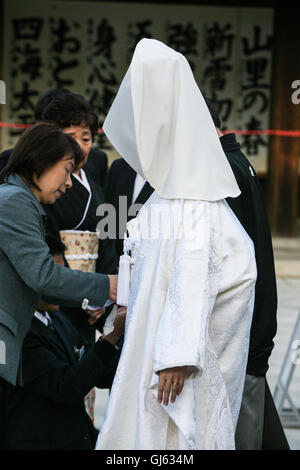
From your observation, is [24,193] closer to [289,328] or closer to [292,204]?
[289,328]

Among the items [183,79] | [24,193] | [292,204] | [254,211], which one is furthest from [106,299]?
[292,204]

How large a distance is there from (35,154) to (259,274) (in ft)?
3.65

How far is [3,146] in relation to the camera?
441 inches

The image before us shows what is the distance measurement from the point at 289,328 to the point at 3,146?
5.74 meters

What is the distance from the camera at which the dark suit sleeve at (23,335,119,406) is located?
3.15m

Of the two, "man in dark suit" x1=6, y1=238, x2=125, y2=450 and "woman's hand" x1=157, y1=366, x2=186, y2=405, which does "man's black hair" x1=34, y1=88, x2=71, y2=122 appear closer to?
"man in dark suit" x1=6, y1=238, x2=125, y2=450

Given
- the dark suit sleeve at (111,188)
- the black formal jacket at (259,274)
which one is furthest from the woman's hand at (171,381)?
the dark suit sleeve at (111,188)

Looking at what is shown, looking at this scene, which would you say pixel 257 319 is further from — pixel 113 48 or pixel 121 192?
pixel 113 48

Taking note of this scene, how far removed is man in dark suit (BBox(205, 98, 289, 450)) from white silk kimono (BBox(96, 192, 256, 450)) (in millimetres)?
518

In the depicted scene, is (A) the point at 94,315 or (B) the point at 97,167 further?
(B) the point at 97,167

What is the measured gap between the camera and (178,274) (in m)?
2.54

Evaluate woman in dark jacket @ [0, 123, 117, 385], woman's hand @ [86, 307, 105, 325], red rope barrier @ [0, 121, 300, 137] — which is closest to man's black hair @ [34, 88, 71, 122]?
woman in dark jacket @ [0, 123, 117, 385]

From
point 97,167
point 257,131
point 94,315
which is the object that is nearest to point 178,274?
point 94,315

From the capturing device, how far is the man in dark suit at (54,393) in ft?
10.4
